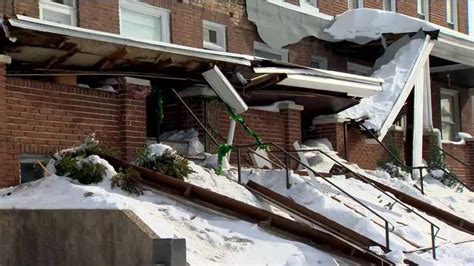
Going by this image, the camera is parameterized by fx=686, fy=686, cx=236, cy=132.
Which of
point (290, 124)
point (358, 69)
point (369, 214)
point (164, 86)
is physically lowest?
point (369, 214)

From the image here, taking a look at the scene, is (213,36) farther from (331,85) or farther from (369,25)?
(369,25)

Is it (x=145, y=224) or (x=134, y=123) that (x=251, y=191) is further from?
(x=145, y=224)

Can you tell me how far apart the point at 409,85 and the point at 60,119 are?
832cm

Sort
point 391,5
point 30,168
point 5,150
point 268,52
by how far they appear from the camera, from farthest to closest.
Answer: point 391,5 → point 268,52 → point 30,168 → point 5,150

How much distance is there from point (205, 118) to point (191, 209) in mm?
3446

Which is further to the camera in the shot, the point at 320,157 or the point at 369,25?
the point at 369,25

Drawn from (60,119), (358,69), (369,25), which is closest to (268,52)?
(369,25)

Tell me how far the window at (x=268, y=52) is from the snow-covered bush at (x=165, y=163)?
6.99 metres

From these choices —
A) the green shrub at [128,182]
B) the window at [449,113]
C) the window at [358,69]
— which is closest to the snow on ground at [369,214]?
the green shrub at [128,182]

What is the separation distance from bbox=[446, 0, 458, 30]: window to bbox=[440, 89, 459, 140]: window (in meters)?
2.21

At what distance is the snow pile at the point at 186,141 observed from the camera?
34.9 ft

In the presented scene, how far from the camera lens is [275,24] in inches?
601

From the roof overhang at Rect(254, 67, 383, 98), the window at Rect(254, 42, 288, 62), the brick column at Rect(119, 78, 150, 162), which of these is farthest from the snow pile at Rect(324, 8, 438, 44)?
the brick column at Rect(119, 78, 150, 162)

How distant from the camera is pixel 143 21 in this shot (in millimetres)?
12945
